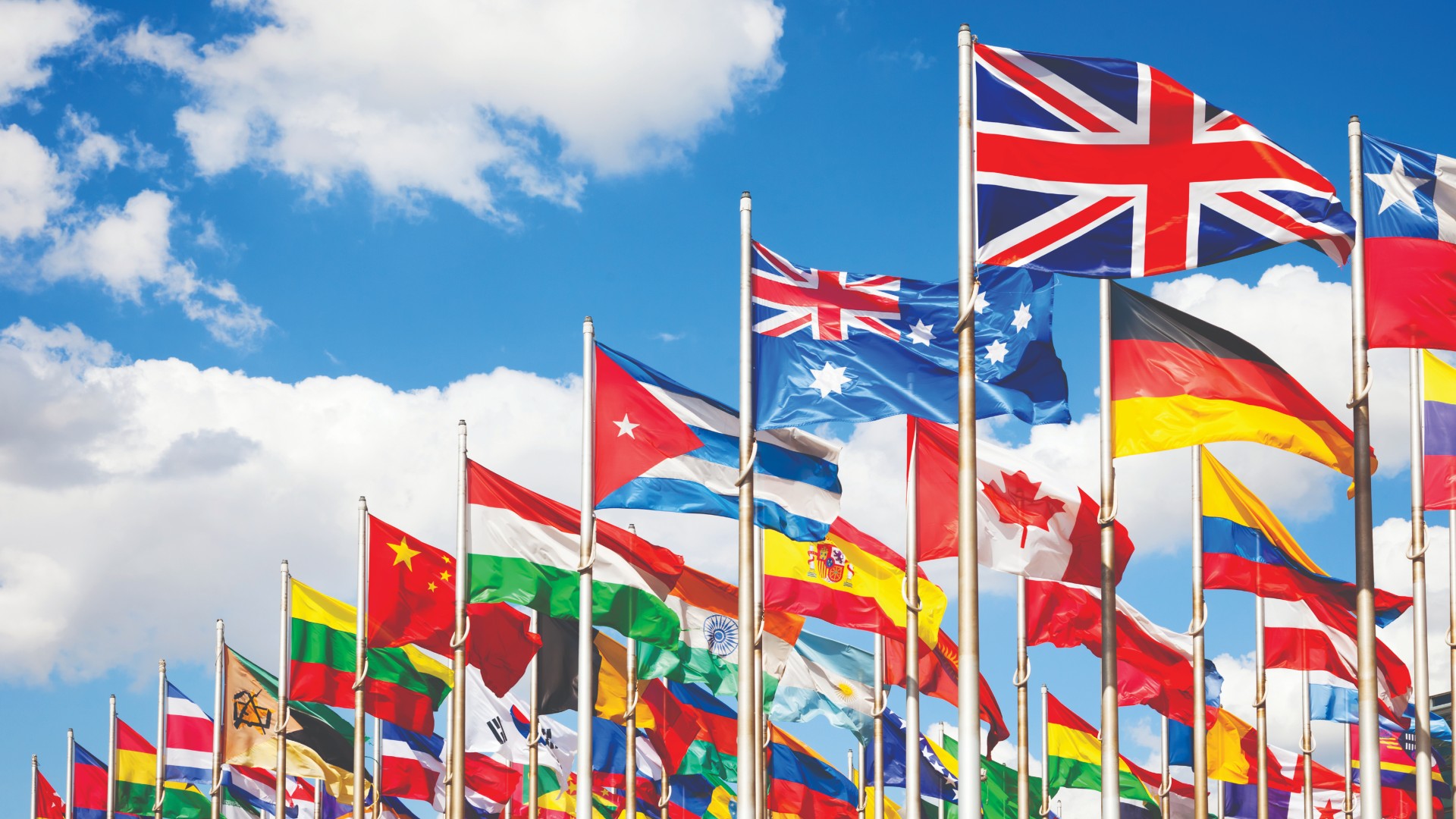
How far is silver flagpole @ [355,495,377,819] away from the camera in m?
31.5

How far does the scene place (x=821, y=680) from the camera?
3625 cm

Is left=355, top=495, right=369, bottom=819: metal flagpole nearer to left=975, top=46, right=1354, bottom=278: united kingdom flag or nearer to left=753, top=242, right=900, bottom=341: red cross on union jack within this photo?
left=753, top=242, right=900, bottom=341: red cross on union jack

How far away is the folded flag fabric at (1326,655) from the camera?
33562 mm

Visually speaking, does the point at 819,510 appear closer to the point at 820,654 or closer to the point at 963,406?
the point at 963,406

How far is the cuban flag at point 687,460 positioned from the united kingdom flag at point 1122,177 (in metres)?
7.72

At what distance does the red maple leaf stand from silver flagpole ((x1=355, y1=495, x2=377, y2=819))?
12.1 meters

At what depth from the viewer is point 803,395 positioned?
23.0 m

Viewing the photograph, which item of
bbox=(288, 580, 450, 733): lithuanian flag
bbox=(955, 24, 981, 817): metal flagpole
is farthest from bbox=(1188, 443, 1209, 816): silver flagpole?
bbox=(288, 580, 450, 733): lithuanian flag

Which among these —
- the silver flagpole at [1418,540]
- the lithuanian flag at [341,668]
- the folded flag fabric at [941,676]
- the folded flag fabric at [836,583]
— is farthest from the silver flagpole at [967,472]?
the lithuanian flag at [341,668]

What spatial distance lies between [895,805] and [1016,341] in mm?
41014

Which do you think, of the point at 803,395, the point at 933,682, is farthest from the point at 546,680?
the point at 803,395

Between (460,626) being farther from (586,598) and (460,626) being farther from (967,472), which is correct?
(967,472)

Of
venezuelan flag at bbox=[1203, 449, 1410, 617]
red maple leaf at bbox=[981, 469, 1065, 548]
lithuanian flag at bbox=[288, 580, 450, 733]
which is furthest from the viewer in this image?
lithuanian flag at bbox=[288, 580, 450, 733]

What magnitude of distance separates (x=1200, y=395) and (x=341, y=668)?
2151cm
